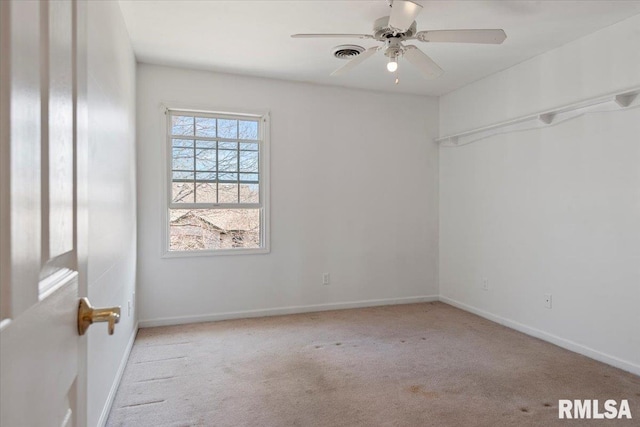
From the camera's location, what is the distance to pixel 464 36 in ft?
7.89

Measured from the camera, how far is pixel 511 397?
2430mm

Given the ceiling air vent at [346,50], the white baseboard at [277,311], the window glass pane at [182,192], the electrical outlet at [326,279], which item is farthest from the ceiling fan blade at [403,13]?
the white baseboard at [277,311]

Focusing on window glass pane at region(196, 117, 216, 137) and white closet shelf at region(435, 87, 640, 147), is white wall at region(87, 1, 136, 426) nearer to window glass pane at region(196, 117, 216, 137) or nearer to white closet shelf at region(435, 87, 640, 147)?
window glass pane at region(196, 117, 216, 137)

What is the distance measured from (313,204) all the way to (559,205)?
2.42m

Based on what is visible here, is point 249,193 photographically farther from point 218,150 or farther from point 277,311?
point 277,311

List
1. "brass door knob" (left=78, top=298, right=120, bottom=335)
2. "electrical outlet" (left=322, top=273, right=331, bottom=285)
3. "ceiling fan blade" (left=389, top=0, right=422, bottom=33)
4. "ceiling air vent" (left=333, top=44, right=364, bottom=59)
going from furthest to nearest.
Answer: "electrical outlet" (left=322, top=273, right=331, bottom=285), "ceiling air vent" (left=333, top=44, right=364, bottom=59), "ceiling fan blade" (left=389, top=0, right=422, bottom=33), "brass door knob" (left=78, top=298, right=120, bottom=335)

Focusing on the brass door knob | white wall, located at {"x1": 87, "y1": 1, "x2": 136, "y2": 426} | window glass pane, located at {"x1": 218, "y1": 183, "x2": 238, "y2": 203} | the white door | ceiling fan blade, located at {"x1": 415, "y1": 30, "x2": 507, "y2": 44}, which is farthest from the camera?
window glass pane, located at {"x1": 218, "y1": 183, "x2": 238, "y2": 203}

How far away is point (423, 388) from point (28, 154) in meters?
2.64

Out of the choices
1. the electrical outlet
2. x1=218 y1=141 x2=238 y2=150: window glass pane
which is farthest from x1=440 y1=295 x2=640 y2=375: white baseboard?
x1=218 y1=141 x2=238 y2=150: window glass pane

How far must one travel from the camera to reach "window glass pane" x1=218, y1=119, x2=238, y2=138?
4.13 meters

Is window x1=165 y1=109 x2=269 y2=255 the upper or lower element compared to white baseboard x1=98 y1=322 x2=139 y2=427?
upper

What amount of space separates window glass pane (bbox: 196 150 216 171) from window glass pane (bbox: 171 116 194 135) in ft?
0.78

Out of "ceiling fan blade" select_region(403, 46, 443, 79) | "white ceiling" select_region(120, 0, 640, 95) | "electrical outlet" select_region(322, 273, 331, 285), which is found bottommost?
"electrical outlet" select_region(322, 273, 331, 285)

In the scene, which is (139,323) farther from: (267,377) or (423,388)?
(423,388)
